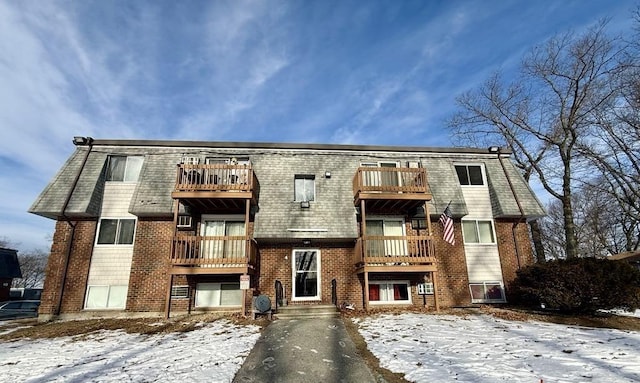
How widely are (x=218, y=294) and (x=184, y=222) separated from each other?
347cm

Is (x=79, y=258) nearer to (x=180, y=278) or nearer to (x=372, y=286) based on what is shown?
(x=180, y=278)

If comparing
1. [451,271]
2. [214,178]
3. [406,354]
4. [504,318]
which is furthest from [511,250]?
[214,178]

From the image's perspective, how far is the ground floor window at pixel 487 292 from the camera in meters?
13.7

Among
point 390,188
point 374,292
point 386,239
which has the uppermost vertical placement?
point 390,188

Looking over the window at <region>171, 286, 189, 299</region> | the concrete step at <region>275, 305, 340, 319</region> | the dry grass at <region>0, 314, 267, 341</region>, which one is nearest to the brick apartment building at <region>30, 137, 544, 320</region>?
the window at <region>171, 286, 189, 299</region>

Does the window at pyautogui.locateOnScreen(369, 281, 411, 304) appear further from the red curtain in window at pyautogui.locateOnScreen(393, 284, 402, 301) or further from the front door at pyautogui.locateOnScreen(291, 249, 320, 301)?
the front door at pyautogui.locateOnScreen(291, 249, 320, 301)

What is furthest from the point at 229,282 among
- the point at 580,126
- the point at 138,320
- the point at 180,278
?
the point at 580,126

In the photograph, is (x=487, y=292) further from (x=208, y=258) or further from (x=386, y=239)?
(x=208, y=258)

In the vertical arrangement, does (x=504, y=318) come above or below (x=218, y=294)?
below

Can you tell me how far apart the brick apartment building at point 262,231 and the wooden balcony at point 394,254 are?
0.05 meters

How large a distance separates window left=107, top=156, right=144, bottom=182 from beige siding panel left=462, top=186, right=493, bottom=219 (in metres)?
16.0

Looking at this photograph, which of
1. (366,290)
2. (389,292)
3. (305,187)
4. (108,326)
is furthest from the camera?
(305,187)

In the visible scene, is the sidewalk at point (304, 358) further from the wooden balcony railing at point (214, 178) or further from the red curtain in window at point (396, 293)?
the wooden balcony railing at point (214, 178)

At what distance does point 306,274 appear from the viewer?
13297 millimetres
